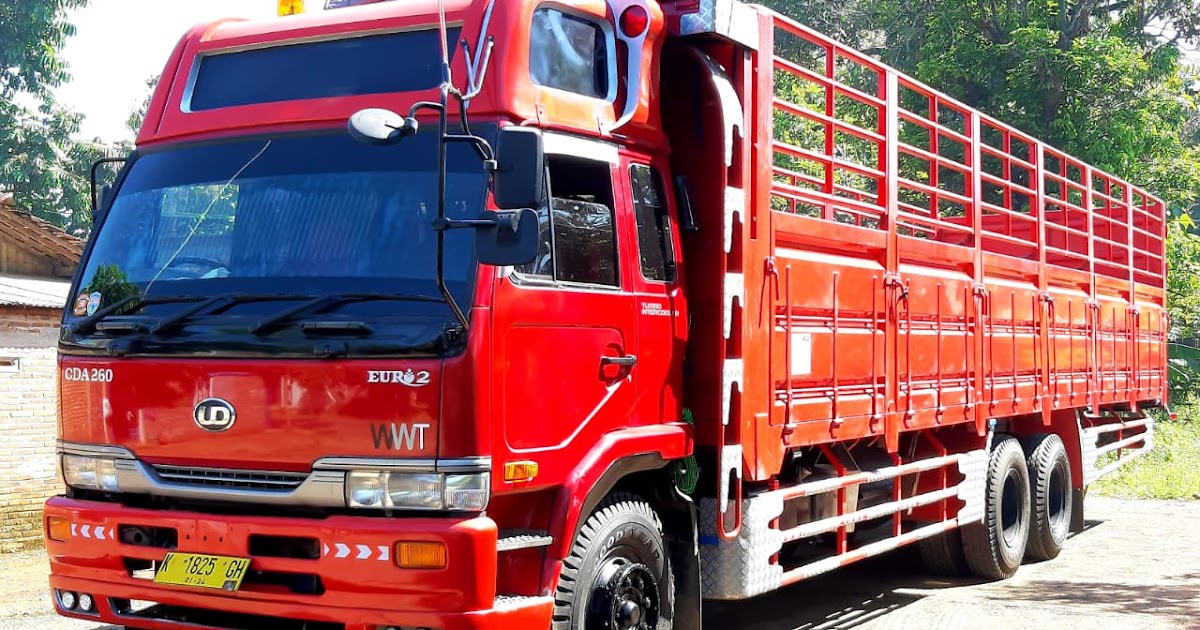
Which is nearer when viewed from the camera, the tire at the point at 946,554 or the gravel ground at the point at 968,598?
the gravel ground at the point at 968,598

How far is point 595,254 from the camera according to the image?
5.15 m

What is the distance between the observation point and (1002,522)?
920 cm

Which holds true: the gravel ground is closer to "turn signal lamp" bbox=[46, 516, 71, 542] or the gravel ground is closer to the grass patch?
"turn signal lamp" bbox=[46, 516, 71, 542]

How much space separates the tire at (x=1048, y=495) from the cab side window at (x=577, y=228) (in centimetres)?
578

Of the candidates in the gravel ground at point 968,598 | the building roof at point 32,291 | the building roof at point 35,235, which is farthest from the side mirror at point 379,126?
the building roof at point 35,235

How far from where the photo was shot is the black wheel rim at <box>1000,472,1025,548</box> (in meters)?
9.32

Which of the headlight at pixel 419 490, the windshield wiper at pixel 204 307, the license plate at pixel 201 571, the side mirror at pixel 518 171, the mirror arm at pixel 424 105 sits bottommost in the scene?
the license plate at pixel 201 571

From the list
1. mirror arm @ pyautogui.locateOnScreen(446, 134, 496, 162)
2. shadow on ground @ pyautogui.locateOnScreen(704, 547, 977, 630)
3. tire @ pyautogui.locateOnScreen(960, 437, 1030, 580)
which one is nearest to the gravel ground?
shadow on ground @ pyautogui.locateOnScreen(704, 547, 977, 630)

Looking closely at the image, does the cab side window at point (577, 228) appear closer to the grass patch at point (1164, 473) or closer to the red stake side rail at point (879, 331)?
the red stake side rail at point (879, 331)

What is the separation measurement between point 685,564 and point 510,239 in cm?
199

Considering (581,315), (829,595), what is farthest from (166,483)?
(829,595)

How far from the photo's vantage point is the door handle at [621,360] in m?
5.14

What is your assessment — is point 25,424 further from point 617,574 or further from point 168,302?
point 617,574

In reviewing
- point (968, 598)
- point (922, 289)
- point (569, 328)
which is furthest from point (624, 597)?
point (968, 598)
